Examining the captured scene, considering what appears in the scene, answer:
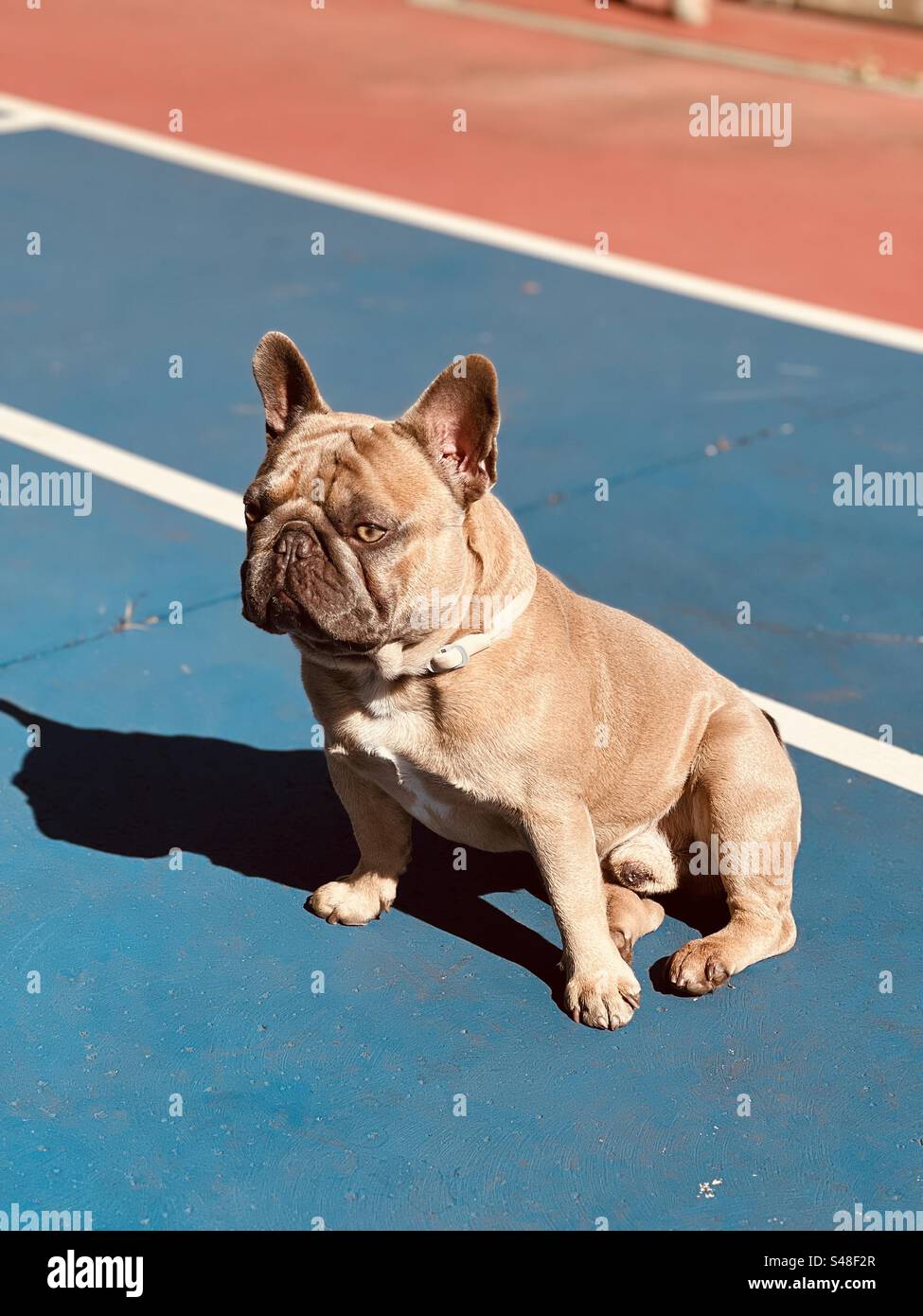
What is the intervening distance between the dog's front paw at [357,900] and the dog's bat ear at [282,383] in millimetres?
A: 1469

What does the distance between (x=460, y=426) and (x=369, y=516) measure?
0.36 metres

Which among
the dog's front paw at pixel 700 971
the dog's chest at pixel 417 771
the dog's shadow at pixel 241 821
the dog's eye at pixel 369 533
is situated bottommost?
the dog's shadow at pixel 241 821

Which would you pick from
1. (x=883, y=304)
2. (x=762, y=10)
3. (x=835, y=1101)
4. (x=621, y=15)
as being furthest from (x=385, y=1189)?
(x=762, y=10)

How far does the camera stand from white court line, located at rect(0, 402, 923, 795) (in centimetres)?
610

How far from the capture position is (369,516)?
4266 mm

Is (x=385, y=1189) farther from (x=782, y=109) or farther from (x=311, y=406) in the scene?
(x=782, y=109)

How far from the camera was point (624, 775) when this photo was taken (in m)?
4.88

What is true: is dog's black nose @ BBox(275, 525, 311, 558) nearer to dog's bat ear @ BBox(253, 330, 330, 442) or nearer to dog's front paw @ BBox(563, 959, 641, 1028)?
dog's bat ear @ BBox(253, 330, 330, 442)

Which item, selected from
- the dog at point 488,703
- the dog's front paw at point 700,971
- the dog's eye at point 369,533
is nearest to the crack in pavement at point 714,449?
the dog at point 488,703

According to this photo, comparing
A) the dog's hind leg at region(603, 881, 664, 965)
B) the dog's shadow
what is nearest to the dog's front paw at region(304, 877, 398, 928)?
the dog's shadow

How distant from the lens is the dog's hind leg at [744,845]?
16.1 ft

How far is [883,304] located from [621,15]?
965cm

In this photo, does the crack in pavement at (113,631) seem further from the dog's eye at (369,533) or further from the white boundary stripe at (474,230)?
the white boundary stripe at (474,230)

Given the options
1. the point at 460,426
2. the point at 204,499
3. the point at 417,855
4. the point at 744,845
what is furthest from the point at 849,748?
the point at 204,499
